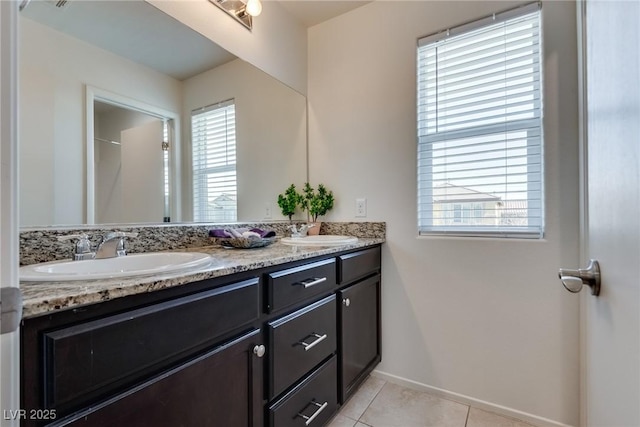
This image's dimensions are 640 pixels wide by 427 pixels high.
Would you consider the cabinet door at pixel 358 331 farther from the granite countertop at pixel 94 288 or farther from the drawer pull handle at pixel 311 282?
the granite countertop at pixel 94 288

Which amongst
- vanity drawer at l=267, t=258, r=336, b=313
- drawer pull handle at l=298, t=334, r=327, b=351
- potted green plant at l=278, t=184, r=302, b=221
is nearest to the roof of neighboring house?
vanity drawer at l=267, t=258, r=336, b=313

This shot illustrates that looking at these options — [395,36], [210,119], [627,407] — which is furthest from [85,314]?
[395,36]

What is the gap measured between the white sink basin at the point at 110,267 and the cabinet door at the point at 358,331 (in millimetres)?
771

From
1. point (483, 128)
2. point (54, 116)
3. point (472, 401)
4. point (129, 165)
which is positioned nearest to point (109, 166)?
point (129, 165)

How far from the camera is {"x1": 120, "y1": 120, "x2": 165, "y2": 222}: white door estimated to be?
3.93ft

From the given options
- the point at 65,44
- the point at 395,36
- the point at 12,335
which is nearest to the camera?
the point at 12,335

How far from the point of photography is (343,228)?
2.00 m

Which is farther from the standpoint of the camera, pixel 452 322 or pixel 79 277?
pixel 452 322

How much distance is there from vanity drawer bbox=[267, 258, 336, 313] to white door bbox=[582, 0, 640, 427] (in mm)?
844

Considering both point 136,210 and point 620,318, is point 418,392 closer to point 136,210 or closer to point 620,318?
point 620,318

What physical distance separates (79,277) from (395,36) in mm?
1984

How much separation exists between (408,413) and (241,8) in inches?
93.4

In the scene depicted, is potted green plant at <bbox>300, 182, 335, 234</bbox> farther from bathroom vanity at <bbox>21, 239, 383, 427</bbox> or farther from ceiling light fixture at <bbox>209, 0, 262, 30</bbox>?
ceiling light fixture at <bbox>209, 0, 262, 30</bbox>

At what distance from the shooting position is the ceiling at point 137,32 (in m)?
1.02
